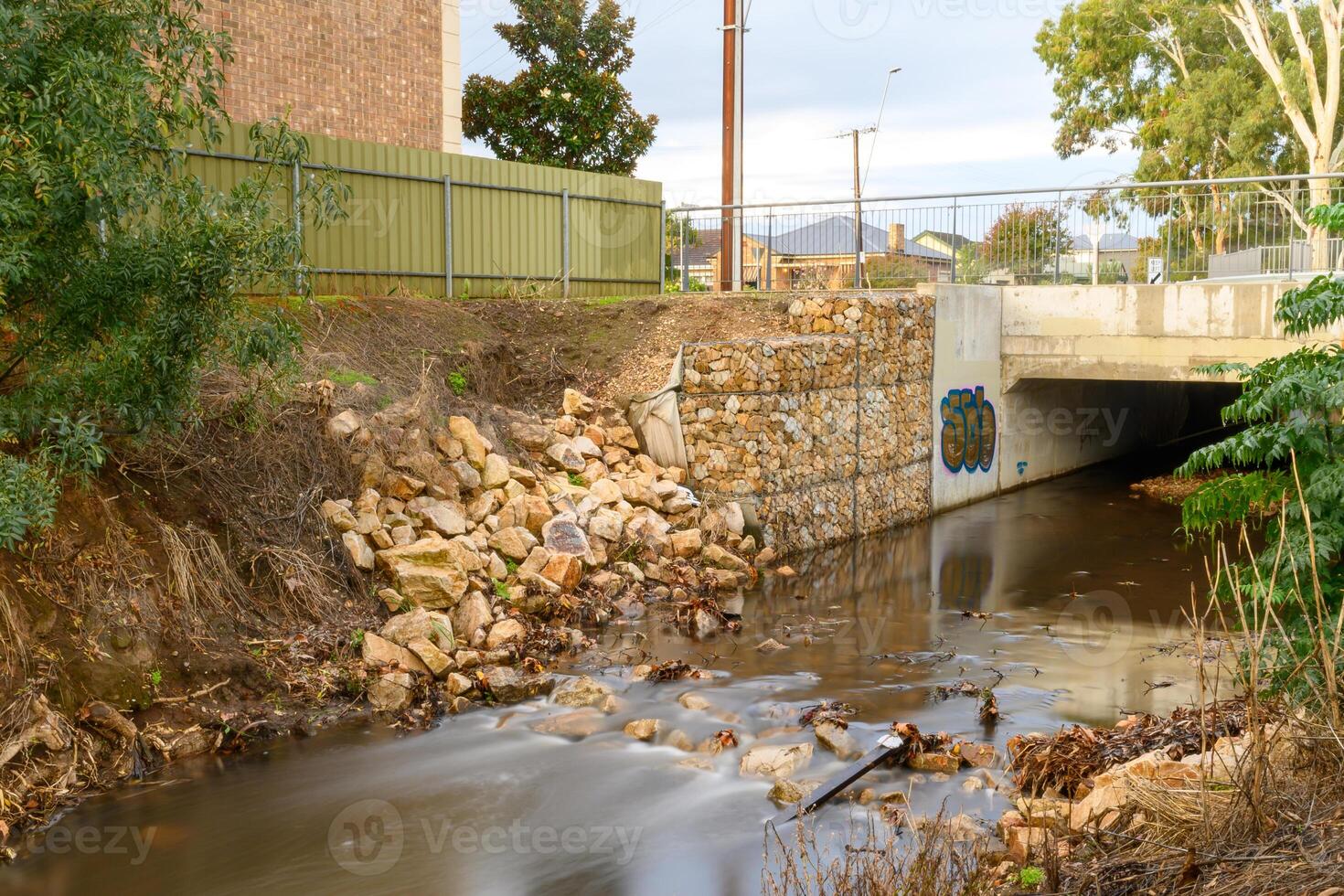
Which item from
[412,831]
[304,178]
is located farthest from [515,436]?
[412,831]

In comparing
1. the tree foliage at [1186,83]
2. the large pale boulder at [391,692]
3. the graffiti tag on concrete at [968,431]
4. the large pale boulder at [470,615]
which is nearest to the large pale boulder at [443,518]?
the large pale boulder at [470,615]

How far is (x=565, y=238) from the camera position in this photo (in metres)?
19.5

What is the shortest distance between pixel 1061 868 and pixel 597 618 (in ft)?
23.4

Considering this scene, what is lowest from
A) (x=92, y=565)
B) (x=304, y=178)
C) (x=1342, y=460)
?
(x=92, y=565)

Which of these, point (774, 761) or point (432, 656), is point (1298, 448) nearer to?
point (774, 761)

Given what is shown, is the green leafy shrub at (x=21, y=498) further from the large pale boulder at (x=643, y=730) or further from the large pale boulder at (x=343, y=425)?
the large pale boulder at (x=643, y=730)

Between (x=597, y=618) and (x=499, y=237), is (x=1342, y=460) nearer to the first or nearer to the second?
(x=597, y=618)

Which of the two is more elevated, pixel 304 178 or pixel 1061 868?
pixel 304 178

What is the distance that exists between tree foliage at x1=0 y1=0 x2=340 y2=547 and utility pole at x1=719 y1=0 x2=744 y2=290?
13723 millimetres

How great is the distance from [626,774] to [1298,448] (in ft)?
16.0

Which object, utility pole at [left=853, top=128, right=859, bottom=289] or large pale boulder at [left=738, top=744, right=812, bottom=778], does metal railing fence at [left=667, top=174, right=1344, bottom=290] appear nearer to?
utility pole at [left=853, top=128, right=859, bottom=289]

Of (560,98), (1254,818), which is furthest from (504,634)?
(560,98)

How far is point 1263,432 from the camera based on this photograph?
659cm

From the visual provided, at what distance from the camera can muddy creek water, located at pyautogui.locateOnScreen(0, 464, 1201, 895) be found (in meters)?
6.67
